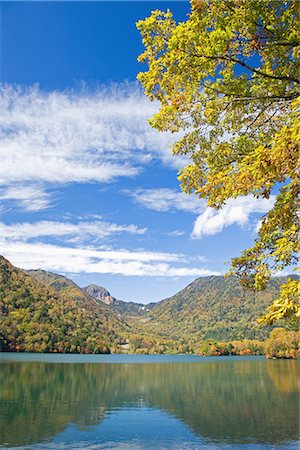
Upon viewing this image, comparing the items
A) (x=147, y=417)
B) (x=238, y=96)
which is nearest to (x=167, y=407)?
(x=147, y=417)

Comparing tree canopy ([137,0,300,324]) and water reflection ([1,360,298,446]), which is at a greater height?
tree canopy ([137,0,300,324])

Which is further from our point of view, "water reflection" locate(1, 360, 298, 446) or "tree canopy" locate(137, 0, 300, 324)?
"water reflection" locate(1, 360, 298, 446)

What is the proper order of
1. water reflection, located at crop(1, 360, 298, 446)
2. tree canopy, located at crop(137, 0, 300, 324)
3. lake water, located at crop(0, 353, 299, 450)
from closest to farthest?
tree canopy, located at crop(137, 0, 300, 324)
lake water, located at crop(0, 353, 299, 450)
water reflection, located at crop(1, 360, 298, 446)

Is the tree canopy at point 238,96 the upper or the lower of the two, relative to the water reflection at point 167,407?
upper

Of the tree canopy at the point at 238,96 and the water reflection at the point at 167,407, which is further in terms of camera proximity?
the water reflection at the point at 167,407

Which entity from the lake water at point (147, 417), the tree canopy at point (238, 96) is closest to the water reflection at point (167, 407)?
the lake water at point (147, 417)

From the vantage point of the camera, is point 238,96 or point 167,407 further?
point 167,407

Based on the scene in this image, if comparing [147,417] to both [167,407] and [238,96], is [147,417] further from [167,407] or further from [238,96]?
[238,96]

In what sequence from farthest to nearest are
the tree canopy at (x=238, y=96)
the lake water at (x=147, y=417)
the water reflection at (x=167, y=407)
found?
the water reflection at (x=167, y=407), the lake water at (x=147, y=417), the tree canopy at (x=238, y=96)

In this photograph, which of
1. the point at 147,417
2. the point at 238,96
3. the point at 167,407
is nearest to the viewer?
the point at 238,96

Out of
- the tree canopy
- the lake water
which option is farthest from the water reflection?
the tree canopy

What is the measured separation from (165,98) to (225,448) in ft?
79.4

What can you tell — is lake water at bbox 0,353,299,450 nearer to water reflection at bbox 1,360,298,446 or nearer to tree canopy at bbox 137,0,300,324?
water reflection at bbox 1,360,298,446

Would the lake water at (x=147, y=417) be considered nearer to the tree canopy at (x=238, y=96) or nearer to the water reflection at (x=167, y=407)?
the water reflection at (x=167, y=407)
